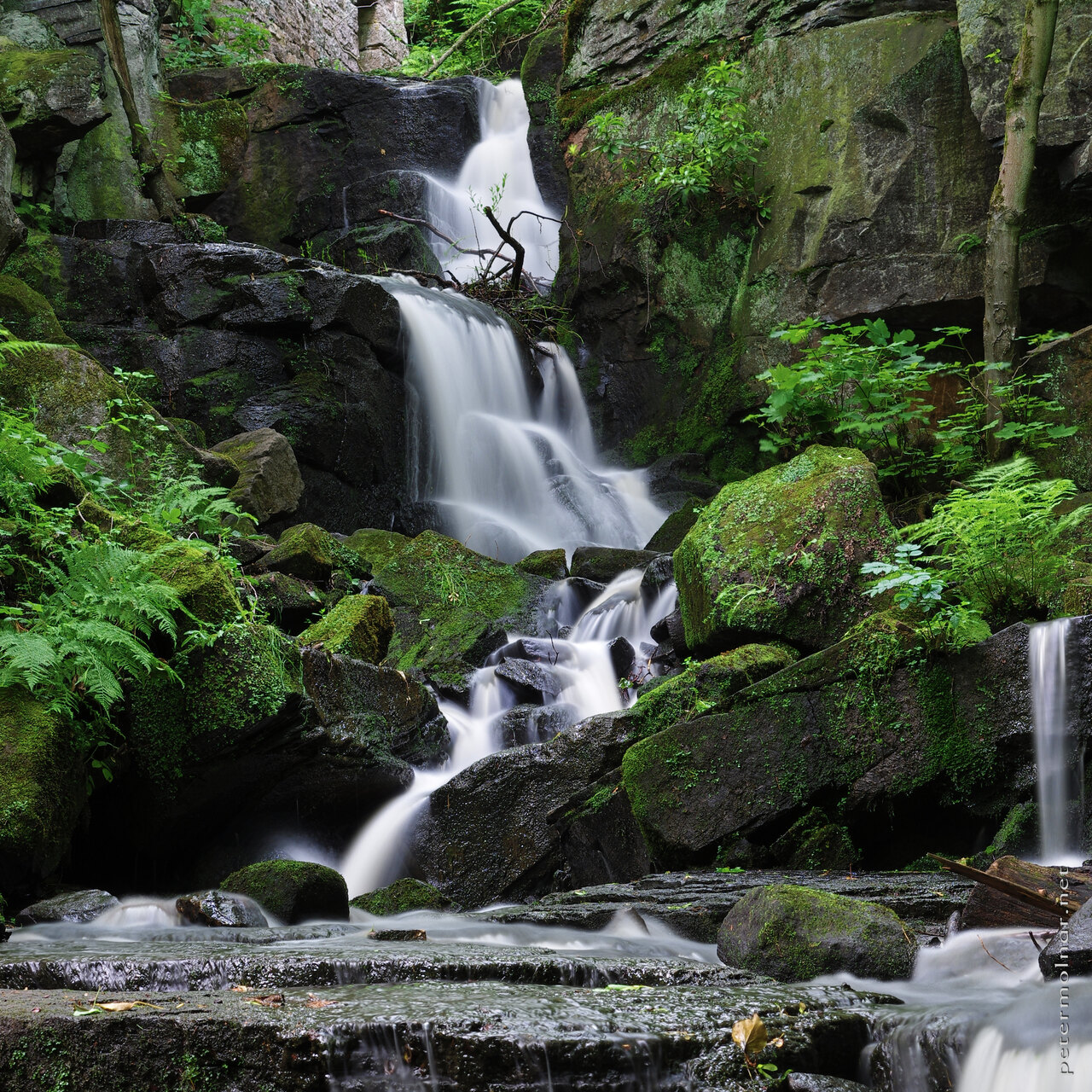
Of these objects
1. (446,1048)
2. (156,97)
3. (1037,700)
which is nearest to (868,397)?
(1037,700)

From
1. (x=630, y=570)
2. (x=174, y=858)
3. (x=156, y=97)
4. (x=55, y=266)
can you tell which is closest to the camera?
(x=174, y=858)


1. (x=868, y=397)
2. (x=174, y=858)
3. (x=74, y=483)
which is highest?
(x=74, y=483)

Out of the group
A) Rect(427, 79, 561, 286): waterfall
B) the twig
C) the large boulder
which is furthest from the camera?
Rect(427, 79, 561, 286): waterfall

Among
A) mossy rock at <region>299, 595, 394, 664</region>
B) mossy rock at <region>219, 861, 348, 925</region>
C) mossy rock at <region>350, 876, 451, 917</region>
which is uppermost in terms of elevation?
mossy rock at <region>299, 595, 394, 664</region>

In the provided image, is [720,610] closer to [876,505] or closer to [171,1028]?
[876,505]

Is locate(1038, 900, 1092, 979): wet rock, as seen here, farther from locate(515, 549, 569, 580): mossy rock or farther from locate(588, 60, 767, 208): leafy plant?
locate(588, 60, 767, 208): leafy plant

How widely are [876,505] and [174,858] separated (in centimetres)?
470

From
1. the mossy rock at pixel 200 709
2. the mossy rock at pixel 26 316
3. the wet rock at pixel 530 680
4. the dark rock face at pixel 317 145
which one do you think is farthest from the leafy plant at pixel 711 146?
the mossy rock at pixel 200 709

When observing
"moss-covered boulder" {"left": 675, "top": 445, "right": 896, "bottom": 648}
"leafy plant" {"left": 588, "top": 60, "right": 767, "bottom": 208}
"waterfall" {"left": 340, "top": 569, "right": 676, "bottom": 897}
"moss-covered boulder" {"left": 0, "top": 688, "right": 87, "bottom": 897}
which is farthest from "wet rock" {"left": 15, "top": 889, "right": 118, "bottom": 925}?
"leafy plant" {"left": 588, "top": 60, "right": 767, "bottom": 208}

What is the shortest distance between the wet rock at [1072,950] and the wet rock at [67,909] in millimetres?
3656

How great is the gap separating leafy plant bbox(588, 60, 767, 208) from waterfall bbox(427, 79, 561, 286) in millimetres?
4057

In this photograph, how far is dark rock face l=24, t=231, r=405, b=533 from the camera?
36.1ft

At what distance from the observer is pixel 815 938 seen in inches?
135

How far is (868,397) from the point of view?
8.11 metres
